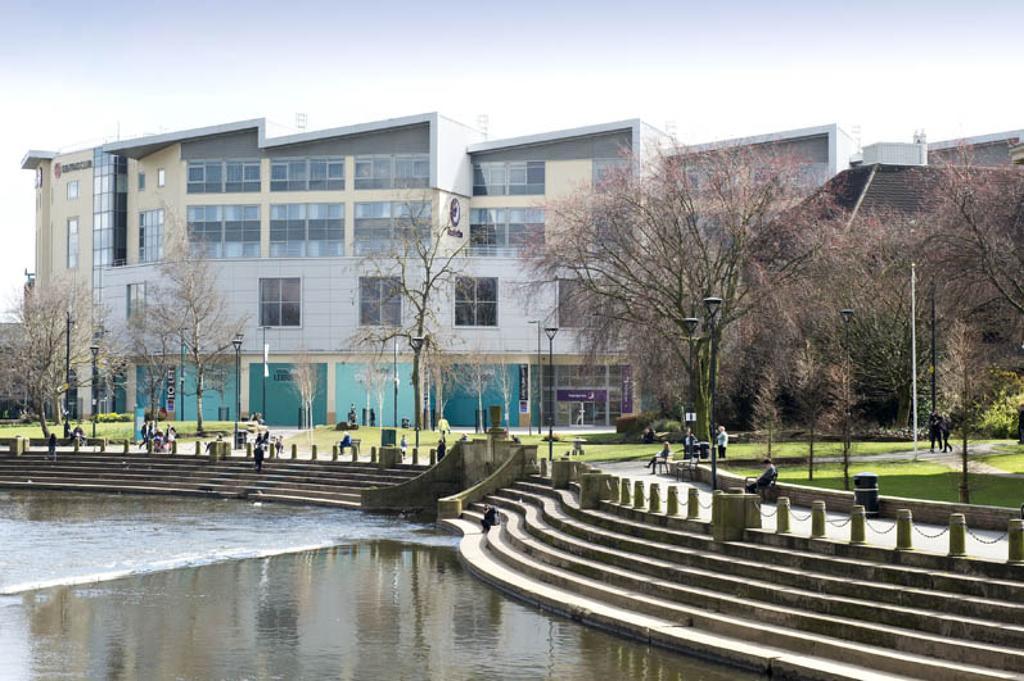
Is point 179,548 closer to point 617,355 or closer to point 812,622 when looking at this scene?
point 812,622

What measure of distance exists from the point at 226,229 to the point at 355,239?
9623 mm

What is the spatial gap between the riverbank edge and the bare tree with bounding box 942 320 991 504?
9082 mm

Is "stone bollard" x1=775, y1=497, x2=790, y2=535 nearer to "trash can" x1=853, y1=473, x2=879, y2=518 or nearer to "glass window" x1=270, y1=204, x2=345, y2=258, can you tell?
"trash can" x1=853, y1=473, x2=879, y2=518

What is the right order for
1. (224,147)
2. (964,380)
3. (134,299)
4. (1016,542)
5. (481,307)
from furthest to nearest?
(134,299) < (224,147) < (481,307) < (964,380) < (1016,542)

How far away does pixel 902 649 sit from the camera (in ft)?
63.4

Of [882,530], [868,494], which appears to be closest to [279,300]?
[868,494]

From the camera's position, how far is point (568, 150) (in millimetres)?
89750

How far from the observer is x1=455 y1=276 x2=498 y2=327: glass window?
88.9 m

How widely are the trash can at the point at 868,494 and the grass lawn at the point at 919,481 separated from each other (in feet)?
8.72

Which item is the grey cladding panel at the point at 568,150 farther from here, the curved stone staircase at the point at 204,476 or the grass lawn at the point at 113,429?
the curved stone staircase at the point at 204,476

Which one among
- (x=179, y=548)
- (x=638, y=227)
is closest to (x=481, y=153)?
(x=638, y=227)

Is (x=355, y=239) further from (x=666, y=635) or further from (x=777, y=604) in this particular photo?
(x=777, y=604)

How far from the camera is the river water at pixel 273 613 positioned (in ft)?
69.3

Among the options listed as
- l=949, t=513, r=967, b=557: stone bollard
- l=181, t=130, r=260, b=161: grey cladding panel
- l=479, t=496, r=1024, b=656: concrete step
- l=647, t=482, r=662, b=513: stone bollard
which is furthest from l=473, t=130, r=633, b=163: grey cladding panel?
l=949, t=513, r=967, b=557: stone bollard
